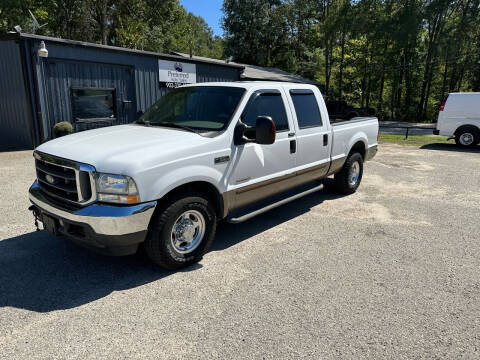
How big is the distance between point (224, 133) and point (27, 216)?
11.6 feet

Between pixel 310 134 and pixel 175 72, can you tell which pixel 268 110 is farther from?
pixel 175 72

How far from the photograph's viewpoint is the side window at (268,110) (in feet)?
14.3

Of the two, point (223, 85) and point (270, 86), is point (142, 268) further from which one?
point (270, 86)

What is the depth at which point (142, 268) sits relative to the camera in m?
3.84

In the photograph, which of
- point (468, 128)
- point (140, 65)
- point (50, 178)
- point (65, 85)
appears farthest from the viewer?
point (468, 128)

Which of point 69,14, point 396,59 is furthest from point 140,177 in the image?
point 396,59

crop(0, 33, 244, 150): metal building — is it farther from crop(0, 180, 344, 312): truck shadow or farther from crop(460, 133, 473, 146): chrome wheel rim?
crop(460, 133, 473, 146): chrome wheel rim

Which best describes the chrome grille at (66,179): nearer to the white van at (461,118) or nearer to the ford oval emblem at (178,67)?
the ford oval emblem at (178,67)

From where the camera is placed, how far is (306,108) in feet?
17.5

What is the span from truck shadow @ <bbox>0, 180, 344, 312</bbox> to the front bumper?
45 cm

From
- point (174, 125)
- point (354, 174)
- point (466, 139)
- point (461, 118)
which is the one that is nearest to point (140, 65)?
point (354, 174)

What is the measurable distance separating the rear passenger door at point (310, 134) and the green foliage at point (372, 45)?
3207 cm

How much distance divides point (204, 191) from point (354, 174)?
3.97 m

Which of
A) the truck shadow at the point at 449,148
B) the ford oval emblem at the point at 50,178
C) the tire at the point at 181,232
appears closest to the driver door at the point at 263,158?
the tire at the point at 181,232
